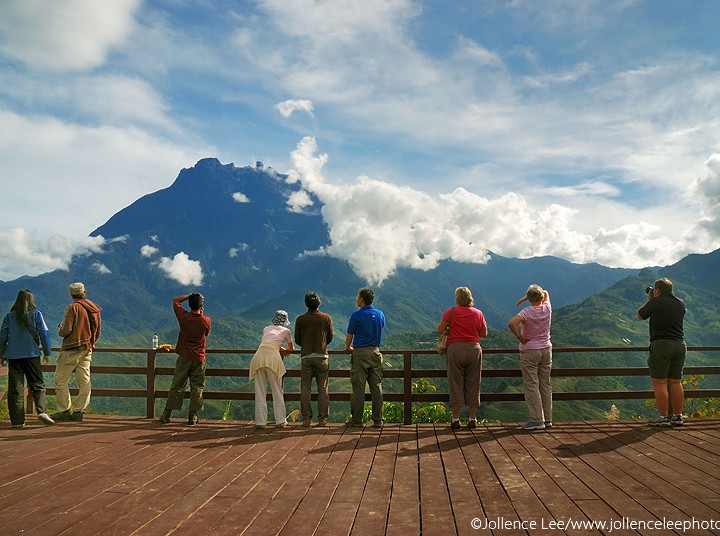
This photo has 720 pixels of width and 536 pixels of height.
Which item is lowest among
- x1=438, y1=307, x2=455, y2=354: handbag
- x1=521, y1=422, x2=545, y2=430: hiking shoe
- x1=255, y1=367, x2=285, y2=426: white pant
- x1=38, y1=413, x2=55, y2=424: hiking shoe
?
x1=521, y1=422, x2=545, y2=430: hiking shoe

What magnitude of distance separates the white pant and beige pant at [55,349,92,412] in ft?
8.89

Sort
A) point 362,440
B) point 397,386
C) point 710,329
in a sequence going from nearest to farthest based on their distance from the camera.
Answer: point 362,440, point 397,386, point 710,329

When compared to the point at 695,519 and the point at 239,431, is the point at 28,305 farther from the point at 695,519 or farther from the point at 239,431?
the point at 695,519

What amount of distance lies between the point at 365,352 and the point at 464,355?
1439 mm

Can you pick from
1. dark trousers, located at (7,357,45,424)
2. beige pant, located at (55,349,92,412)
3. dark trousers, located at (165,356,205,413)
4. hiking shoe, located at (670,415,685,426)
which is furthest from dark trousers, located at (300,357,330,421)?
hiking shoe, located at (670,415,685,426)

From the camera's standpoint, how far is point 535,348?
7840 millimetres

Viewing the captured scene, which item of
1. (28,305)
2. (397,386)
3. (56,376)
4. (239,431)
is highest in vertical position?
(28,305)

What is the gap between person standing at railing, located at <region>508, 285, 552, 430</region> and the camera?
25.5 feet

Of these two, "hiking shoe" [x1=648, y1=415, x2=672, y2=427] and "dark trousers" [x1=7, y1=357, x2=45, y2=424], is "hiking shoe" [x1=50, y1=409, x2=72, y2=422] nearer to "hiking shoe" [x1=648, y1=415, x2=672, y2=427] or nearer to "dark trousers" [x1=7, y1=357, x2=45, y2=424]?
"dark trousers" [x1=7, y1=357, x2=45, y2=424]

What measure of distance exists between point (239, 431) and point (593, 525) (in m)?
5.18

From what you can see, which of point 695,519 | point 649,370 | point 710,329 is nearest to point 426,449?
point 695,519

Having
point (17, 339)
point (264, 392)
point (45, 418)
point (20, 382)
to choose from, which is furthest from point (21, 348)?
point (264, 392)

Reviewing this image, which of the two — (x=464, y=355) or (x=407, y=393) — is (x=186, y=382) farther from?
(x=464, y=355)

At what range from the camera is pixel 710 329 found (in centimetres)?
18012
